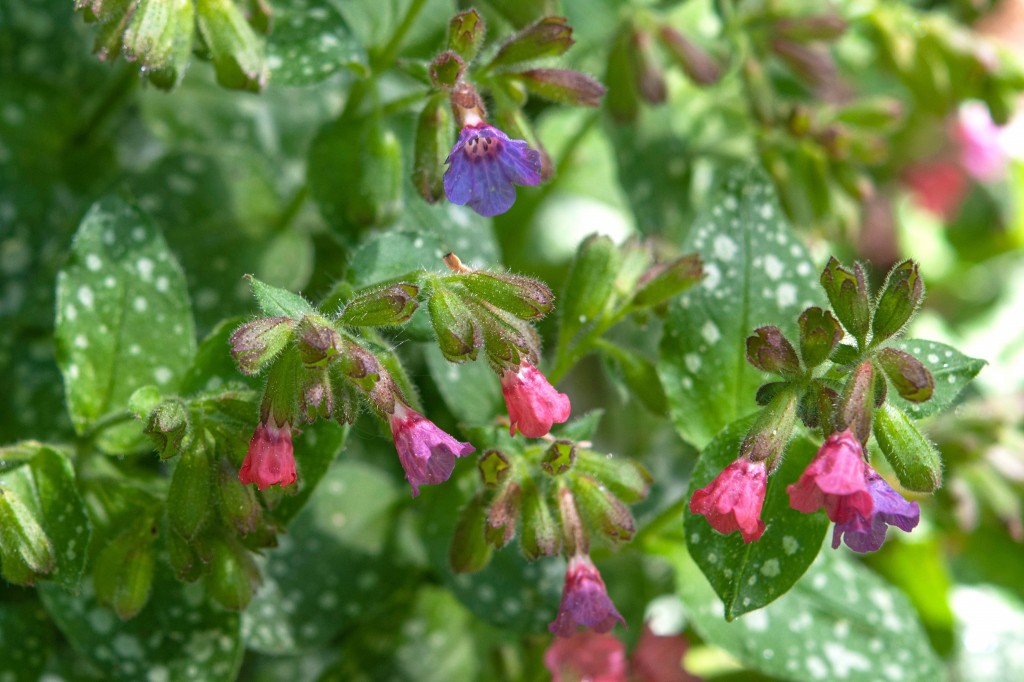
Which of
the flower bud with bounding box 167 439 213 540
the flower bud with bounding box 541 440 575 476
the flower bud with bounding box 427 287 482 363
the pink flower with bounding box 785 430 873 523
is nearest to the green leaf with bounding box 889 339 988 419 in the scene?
the pink flower with bounding box 785 430 873 523

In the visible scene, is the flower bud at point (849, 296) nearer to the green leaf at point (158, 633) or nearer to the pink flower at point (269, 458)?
the pink flower at point (269, 458)

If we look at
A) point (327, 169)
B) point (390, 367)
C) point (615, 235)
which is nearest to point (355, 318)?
point (390, 367)

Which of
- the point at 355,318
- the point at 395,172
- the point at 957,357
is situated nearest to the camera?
the point at 355,318

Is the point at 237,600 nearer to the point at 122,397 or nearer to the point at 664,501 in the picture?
the point at 122,397

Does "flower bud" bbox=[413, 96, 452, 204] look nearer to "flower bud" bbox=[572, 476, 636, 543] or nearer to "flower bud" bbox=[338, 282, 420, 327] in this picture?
"flower bud" bbox=[338, 282, 420, 327]

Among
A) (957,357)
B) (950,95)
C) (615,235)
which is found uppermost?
(957,357)

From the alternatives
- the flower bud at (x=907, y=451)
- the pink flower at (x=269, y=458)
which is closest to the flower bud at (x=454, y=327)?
the pink flower at (x=269, y=458)
